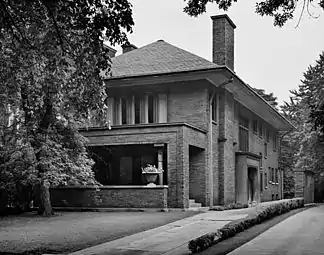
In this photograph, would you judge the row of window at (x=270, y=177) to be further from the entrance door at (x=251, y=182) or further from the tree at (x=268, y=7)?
the tree at (x=268, y=7)

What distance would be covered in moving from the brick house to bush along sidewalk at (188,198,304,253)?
12.1 ft

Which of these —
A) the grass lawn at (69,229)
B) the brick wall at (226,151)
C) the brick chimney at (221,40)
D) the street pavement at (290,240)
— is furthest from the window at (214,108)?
the street pavement at (290,240)

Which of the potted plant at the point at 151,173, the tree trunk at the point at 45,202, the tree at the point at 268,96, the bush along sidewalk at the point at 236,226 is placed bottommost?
the bush along sidewalk at the point at 236,226

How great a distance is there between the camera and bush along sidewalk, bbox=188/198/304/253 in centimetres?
1050

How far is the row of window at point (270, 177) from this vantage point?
3350 centimetres

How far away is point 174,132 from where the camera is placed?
2127 centimetres

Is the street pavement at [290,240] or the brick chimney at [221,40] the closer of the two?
the street pavement at [290,240]

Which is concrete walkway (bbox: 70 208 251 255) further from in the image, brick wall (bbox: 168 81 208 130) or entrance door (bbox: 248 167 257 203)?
entrance door (bbox: 248 167 257 203)

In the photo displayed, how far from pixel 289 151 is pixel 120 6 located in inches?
1879

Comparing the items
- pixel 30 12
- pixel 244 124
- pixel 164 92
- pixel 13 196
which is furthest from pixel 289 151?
pixel 30 12

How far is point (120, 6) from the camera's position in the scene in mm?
9188

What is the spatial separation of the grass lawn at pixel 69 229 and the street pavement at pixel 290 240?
350 centimetres

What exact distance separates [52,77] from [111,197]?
646 centimetres

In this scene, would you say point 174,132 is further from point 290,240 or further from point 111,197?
point 290,240
